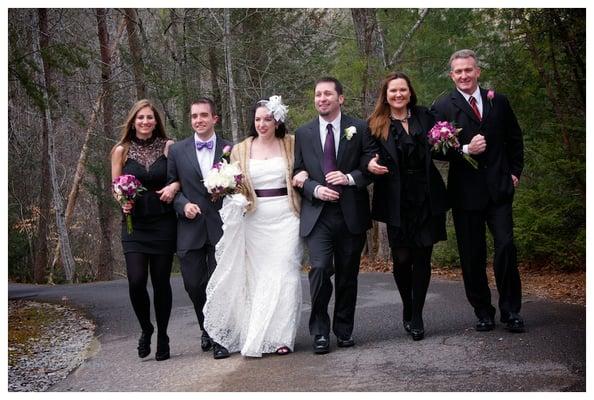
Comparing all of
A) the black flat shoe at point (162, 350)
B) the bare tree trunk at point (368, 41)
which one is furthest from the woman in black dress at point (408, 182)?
the bare tree trunk at point (368, 41)

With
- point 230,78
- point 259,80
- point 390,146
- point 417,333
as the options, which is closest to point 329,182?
Result: point 390,146

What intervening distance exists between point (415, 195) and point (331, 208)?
81 centimetres

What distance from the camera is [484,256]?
7.17m

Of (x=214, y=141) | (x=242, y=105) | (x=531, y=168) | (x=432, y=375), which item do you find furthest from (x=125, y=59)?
(x=432, y=375)

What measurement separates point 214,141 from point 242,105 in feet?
59.9

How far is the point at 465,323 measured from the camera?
770 centimetres

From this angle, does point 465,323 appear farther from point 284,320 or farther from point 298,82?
point 298,82

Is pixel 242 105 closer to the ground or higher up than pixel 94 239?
higher up

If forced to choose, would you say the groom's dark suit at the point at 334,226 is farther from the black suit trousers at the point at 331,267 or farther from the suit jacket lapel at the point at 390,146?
the suit jacket lapel at the point at 390,146

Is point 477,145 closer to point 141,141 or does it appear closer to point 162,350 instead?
point 141,141

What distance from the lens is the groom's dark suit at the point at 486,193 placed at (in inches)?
275

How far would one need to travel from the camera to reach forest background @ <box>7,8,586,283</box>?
970 centimetres

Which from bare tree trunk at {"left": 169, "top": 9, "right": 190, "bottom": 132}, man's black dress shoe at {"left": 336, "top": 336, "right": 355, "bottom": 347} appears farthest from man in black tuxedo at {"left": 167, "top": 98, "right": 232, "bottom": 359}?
bare tree trunk at {"left": 169, "top": 9, "right": 190, "bottom": 132}

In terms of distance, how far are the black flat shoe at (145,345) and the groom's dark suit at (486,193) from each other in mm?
3092
